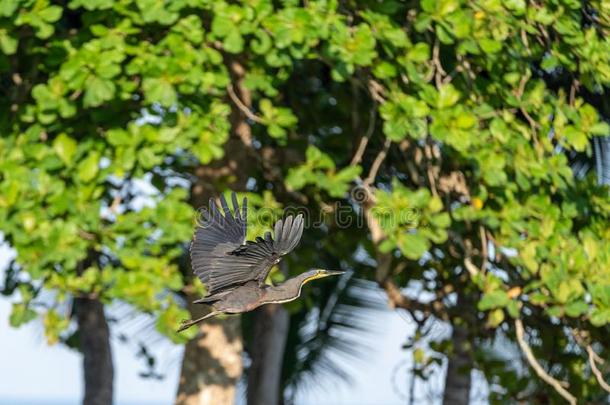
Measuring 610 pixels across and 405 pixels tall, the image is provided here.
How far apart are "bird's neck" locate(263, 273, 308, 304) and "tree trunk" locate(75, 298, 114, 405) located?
499 cm

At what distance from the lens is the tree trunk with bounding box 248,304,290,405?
36.2 ft

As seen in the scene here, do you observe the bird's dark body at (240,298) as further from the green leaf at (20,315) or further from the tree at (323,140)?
the green leaf at (20,315)

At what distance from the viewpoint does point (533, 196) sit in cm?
853

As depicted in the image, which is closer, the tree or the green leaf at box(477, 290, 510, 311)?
the tree

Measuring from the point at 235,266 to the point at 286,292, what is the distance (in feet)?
0.87

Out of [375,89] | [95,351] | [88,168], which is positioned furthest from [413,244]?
[95,351]

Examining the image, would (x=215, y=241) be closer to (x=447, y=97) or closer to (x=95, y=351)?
(x=447, y=97)

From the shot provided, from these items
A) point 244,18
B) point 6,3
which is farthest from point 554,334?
point 6,3

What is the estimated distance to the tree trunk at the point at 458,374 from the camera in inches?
390

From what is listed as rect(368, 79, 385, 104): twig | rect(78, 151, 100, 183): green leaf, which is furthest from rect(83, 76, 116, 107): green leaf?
rect(368, 79, 385, 104): twig

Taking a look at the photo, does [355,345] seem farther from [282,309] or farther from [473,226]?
[473,226]

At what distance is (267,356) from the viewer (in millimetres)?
11133

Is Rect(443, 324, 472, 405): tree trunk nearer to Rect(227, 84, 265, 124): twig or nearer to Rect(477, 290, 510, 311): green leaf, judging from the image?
Rect(477, 290, 510, 311): green leaf

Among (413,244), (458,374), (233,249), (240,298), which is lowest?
(458,374)
